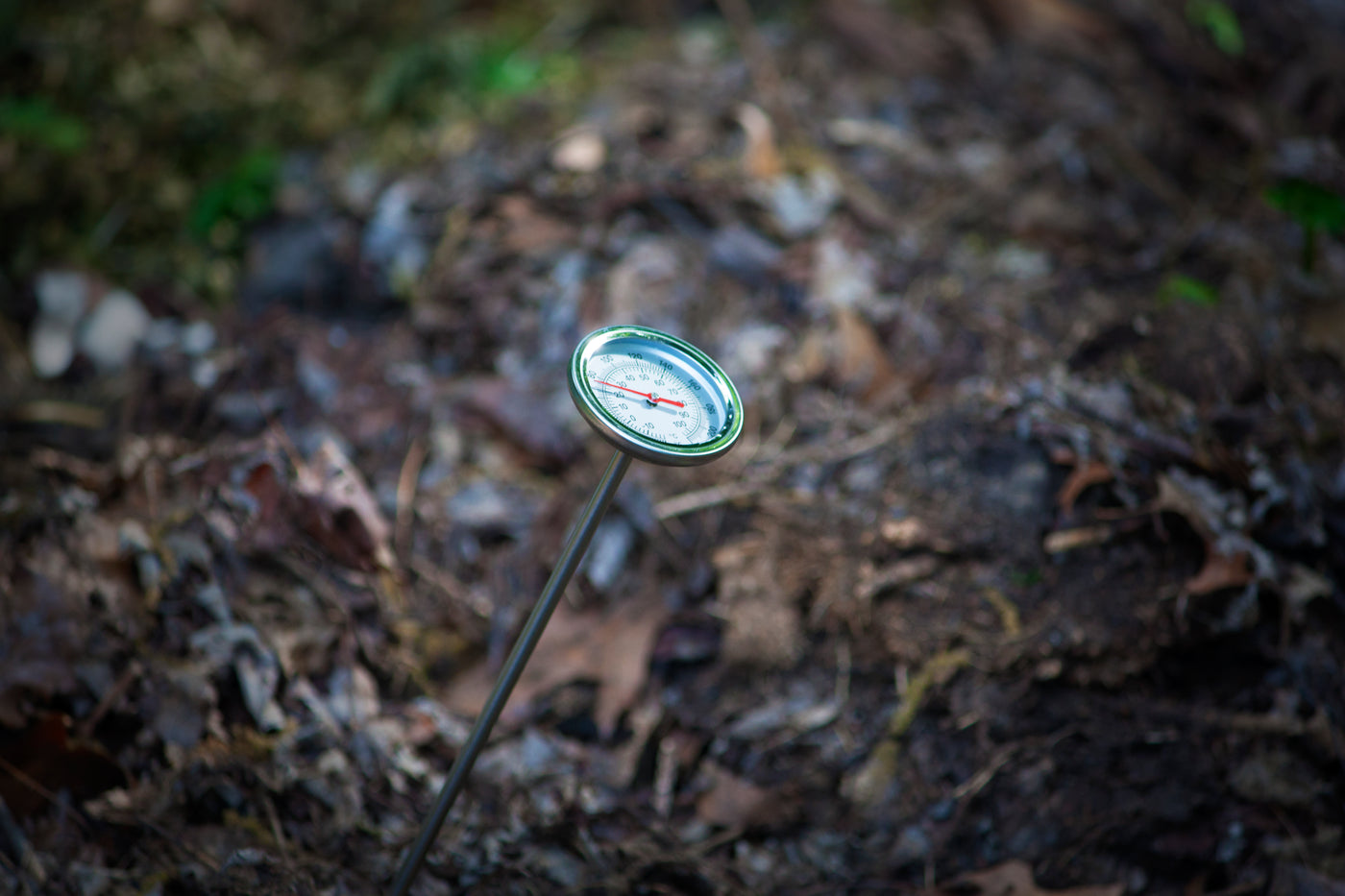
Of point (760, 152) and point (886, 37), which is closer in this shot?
point (760, 152)

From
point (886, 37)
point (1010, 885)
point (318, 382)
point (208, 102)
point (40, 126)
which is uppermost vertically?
point (40, 126)

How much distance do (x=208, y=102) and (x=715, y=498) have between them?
10.7ft

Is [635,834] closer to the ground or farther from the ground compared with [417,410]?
closer to the ground

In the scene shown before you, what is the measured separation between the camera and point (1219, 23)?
4.36 meters

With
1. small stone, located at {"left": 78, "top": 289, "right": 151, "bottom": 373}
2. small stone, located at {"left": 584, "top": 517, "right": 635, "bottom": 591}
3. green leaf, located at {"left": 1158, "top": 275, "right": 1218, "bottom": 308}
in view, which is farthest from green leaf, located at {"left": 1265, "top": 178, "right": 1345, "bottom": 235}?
small stone, located at {"left": 78, "top": 289, "right": 151, "bottom": 373}

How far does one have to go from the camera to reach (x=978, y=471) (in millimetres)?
2736

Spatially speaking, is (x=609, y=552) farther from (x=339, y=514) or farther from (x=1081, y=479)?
(x=1081, y=479)

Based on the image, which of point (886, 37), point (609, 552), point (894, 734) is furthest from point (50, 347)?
point (886, 37)

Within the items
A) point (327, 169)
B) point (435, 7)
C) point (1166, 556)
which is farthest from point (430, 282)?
point (1166, 556)

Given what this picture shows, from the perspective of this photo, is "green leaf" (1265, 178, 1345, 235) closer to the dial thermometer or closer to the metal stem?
the dial thermometer

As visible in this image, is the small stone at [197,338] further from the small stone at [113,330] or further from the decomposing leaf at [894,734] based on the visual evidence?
the decomposing leaf at [894,734]

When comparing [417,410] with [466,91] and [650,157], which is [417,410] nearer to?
[650,157]

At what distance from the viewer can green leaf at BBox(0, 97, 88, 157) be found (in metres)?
3.95

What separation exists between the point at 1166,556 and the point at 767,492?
1097mm
